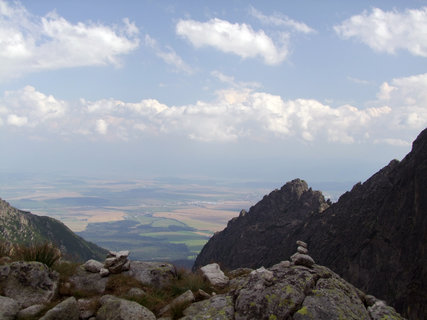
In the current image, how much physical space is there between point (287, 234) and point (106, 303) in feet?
296

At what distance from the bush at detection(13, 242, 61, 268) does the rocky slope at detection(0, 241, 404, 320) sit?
1757 mm

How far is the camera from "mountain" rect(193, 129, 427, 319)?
5156 cm

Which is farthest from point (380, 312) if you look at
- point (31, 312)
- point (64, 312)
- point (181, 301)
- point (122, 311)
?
point (31, 312)

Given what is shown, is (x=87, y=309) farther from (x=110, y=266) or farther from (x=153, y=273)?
(x=153, y=273)

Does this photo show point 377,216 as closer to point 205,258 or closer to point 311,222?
point 311,222

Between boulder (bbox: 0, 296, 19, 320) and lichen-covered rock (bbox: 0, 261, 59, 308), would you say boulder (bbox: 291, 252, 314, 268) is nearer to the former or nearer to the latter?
lichen-covered rock (bbox: 0, 261, 59, 308)

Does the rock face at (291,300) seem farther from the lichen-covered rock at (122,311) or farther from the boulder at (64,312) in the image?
the boulder at (64,312)

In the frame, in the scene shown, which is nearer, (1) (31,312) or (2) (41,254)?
(1) (31,312)

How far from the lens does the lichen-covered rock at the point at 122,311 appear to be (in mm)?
11591

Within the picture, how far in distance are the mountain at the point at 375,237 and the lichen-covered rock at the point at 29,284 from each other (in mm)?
21299

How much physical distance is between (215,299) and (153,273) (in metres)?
5.00

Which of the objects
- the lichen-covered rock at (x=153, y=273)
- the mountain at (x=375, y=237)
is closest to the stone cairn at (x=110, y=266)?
the lichen-covered rock at (x=153, y=273)

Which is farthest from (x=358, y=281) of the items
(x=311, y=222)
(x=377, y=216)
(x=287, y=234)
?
(x=287, y=234)

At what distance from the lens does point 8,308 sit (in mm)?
12133
